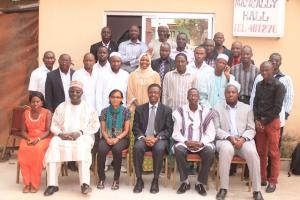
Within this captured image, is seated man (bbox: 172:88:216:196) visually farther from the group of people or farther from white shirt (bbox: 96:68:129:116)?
white shirt (bbox: 96:68:129:116)

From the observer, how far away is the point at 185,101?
745 cm

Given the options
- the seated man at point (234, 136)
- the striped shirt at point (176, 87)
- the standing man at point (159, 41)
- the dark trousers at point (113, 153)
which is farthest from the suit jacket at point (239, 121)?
the standing man at point (159, 41)

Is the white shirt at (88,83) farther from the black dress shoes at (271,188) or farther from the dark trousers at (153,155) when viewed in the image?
the black dress shoes at (271,188)

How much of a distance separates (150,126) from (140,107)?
0.31 metres

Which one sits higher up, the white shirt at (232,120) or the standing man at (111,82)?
the standing man at (111,82)

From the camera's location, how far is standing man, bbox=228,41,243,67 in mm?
7758

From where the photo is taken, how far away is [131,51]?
27.0 ft

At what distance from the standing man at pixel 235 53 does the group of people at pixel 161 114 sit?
0.02 metres

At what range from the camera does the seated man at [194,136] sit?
6.88 m


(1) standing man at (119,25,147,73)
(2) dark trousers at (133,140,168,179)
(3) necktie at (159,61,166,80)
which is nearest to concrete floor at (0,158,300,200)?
(2) dark trousers at (133,140,168,179)

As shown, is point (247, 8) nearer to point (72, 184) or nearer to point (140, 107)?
point (140, 107)

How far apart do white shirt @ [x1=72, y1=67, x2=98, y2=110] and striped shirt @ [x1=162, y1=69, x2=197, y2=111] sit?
1.07m

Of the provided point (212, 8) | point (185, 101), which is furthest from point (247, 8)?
point (185, 101)

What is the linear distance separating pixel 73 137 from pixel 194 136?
1686 mm
